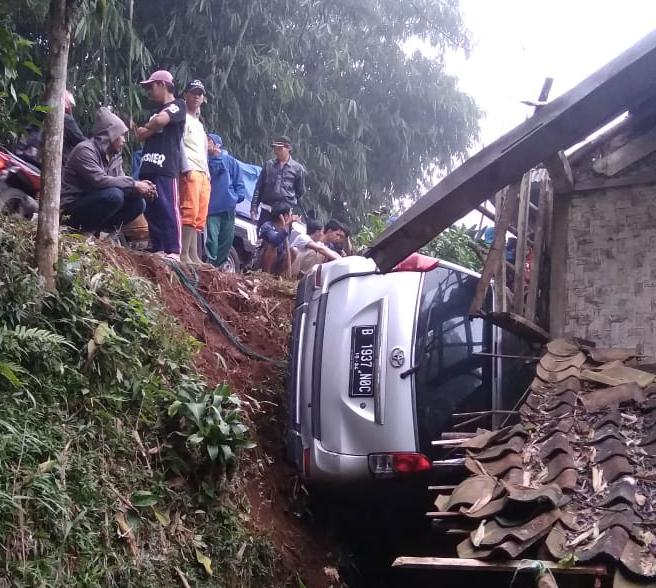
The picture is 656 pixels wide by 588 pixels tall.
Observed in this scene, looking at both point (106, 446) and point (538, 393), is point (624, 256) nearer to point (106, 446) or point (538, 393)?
point (538, 393)

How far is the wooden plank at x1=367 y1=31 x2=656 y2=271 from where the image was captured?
12.5 feet

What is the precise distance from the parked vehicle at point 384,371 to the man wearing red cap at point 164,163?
1.41 m

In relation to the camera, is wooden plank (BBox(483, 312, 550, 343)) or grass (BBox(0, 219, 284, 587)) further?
wooden plank (BBox(483, 312, 550, 343))

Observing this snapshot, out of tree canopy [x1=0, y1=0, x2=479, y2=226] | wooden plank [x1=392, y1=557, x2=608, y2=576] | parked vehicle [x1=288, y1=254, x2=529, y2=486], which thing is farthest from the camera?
tree canopy [x1=0, y1=0, x2=479, y2=226]

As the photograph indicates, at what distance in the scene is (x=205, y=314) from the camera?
7242 mm

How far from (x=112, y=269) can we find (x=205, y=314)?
1.52m

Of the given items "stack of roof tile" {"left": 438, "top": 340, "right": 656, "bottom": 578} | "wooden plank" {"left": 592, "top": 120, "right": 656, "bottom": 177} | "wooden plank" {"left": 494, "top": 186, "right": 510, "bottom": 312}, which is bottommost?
→ "stack of roof tile" {"left": 438, "top": 340, "right": 656, "bottom": 578}

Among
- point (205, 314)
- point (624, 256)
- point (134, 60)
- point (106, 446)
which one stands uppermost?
point (134, 60)

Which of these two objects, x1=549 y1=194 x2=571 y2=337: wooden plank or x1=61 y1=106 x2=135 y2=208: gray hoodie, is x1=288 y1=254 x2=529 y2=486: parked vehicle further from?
x1=61 y1=106 x2=135 y2=208: gray hoodie

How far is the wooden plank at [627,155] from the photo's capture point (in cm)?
662

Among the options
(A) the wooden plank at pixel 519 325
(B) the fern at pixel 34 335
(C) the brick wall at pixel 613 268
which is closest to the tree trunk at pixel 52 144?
(B) the fern at pixel 34 335

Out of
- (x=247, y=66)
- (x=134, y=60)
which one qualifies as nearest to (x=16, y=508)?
(x=134, y=60)

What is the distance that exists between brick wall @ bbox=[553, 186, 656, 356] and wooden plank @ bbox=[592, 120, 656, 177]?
18cm

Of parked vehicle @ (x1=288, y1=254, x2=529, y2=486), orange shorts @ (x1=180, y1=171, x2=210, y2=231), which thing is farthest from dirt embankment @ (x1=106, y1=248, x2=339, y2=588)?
orange shorts @ (x1=180, y1=171, x2=210, y2=231)
